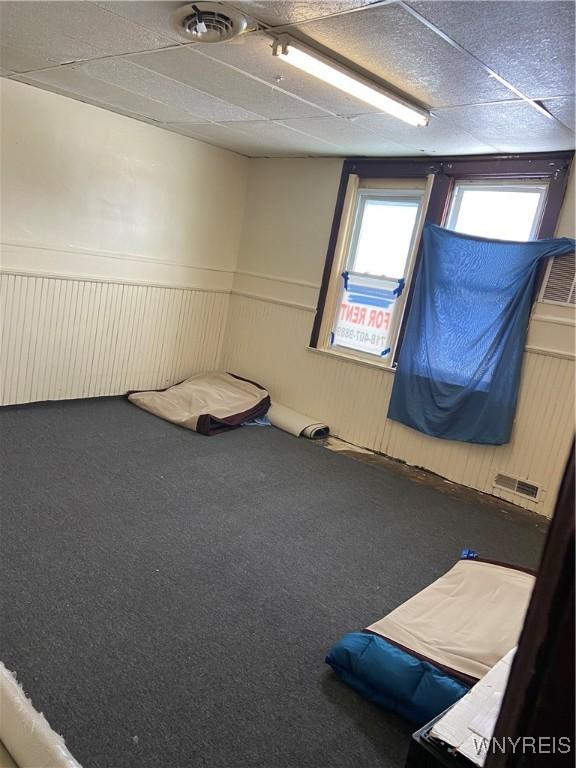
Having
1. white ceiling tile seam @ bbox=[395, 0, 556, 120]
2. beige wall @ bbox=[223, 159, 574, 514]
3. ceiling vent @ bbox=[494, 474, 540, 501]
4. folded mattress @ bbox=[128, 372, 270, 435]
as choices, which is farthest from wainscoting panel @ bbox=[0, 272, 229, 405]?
white ceiling tile seam @ bbox=[395, 0, 556, 120]

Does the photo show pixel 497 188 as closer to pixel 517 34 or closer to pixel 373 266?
pixel 373 266

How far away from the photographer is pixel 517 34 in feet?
6.52

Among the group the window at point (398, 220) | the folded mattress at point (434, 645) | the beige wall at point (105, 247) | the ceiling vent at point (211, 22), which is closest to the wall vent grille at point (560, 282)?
the window at point (398, 220)

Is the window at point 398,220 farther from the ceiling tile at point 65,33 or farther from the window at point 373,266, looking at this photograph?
the ceiling tile at point 65,33

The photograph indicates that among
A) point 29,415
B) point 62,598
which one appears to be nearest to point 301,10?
point 62,598

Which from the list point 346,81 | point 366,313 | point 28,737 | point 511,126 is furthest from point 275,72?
point 28,737

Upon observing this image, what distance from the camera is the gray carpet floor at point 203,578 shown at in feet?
5.71

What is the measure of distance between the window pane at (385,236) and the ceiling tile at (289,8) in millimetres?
2491

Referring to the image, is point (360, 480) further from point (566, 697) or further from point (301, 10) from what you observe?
point (566, 697)

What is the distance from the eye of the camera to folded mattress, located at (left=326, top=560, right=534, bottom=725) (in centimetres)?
182

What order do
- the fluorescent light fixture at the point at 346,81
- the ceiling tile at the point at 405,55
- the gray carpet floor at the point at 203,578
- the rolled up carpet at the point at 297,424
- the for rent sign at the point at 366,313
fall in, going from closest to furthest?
the gray carpet floor at the point at 203,578 → the ceiling tile at the point at 405,55 → the fluorescent light fixture at the point at 346,81 → the for rent sign at the point at 366,313 → the rolled up carpet at the point at 297,424

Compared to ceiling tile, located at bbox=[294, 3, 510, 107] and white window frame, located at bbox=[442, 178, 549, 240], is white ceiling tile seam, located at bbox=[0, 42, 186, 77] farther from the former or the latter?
white window frame, located at bbox=[442, 178, 549, 240]

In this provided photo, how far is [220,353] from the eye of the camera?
19.4 feet

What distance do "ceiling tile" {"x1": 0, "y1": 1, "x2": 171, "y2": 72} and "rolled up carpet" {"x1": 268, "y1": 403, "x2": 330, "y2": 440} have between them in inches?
121
